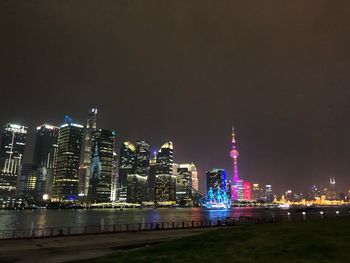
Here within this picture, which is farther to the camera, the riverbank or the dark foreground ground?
the riverbank

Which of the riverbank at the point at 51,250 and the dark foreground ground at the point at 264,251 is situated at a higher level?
the dark foreground ground at the point at 264,251

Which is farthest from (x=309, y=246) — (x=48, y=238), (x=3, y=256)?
(x=48, y=238)

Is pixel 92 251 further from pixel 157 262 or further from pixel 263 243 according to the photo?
pixel 263 243

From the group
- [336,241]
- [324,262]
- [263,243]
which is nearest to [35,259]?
[263,243]


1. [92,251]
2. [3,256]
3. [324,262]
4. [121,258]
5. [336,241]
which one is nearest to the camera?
[324,262]

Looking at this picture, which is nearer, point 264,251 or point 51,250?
point 264,251

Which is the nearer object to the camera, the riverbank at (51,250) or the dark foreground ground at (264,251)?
the dark foreground ground at (264,251)

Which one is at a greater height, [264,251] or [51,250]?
[264,251]

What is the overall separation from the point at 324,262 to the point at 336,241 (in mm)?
8568

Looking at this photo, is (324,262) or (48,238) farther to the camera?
(48,238)

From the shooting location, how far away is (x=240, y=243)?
28.2m

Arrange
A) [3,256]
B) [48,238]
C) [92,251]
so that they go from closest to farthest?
[3,256], [92,251], [48,238]

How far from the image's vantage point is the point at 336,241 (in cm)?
2667

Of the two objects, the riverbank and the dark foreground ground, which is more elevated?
the dark foreground ground
